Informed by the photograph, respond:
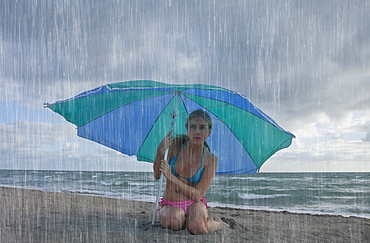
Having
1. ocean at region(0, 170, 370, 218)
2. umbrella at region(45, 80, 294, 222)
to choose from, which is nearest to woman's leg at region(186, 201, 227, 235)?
umbrella at region(45, 80, 294, 222)

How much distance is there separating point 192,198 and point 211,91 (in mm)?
1365

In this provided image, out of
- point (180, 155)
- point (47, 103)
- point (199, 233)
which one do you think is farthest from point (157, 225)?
point (47, 103)

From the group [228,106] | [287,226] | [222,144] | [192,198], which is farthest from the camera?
[287,226]

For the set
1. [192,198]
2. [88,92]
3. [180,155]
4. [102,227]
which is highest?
[88,92]

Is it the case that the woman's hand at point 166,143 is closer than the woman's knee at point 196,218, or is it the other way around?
the woman's knee at point 196,218

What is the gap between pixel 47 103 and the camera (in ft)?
12.9

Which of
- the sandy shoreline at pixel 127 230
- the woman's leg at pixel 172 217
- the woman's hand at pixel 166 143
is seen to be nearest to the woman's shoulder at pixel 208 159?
the woman's hand at pixel 166 143

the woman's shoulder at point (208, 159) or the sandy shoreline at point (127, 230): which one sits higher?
the woman's shoulder at point (208, 159)

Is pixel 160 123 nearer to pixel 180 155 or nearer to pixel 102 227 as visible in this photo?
pixel 180 155

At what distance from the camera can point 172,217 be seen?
3984 mm

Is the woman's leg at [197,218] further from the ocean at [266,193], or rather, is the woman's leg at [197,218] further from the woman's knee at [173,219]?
the ocean at [266,193]

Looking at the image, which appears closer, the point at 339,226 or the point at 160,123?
the point at 160,123

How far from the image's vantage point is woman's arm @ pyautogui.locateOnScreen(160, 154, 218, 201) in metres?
3.70

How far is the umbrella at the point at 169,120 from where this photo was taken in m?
4.02
